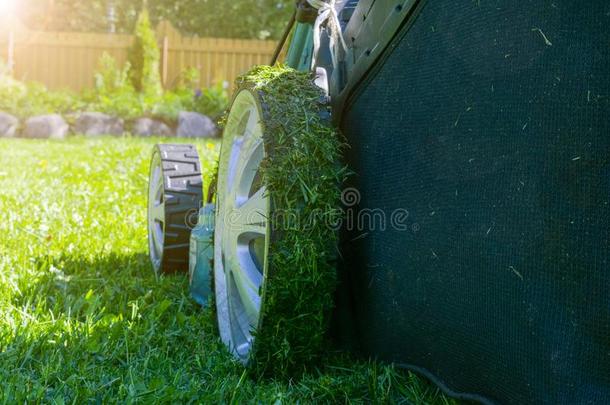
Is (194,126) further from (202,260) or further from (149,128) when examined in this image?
(202,260)

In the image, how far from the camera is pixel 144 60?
1406 centimetres

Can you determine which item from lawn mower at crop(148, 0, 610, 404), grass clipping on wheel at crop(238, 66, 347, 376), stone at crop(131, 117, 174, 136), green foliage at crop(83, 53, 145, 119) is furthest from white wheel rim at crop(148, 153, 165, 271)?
green foliage at crop(83, 53, 145, 119)

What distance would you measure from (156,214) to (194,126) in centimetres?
911

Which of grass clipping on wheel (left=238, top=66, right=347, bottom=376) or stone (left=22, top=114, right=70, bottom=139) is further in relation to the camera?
stone (left=22, top=114, right=70, bottom=139)

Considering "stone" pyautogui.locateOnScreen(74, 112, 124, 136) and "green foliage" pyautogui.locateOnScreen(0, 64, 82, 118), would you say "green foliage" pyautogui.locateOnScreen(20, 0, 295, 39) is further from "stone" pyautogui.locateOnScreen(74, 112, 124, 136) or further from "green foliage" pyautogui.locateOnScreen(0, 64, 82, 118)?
"stone" pyautogui.locateOnScreen(74, 112, 124, 136)

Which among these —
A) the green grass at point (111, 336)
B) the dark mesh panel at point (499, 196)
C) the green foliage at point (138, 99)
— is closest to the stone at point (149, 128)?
the green foliage at point (138, 99)

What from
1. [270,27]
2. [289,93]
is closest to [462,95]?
[289,93]

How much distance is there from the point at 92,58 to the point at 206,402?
15.1m

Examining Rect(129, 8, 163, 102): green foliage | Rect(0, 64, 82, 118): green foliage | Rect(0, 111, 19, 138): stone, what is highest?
Rect(129, 8, 163, 102): green foliage

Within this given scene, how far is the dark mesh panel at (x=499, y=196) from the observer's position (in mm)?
1079

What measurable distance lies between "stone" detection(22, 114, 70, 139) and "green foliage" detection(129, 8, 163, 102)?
Answer: 263 cm

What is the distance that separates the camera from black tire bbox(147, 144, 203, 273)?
2713mm

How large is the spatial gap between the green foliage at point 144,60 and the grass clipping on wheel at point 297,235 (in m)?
12.7

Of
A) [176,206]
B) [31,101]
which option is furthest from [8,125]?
[176,206]
